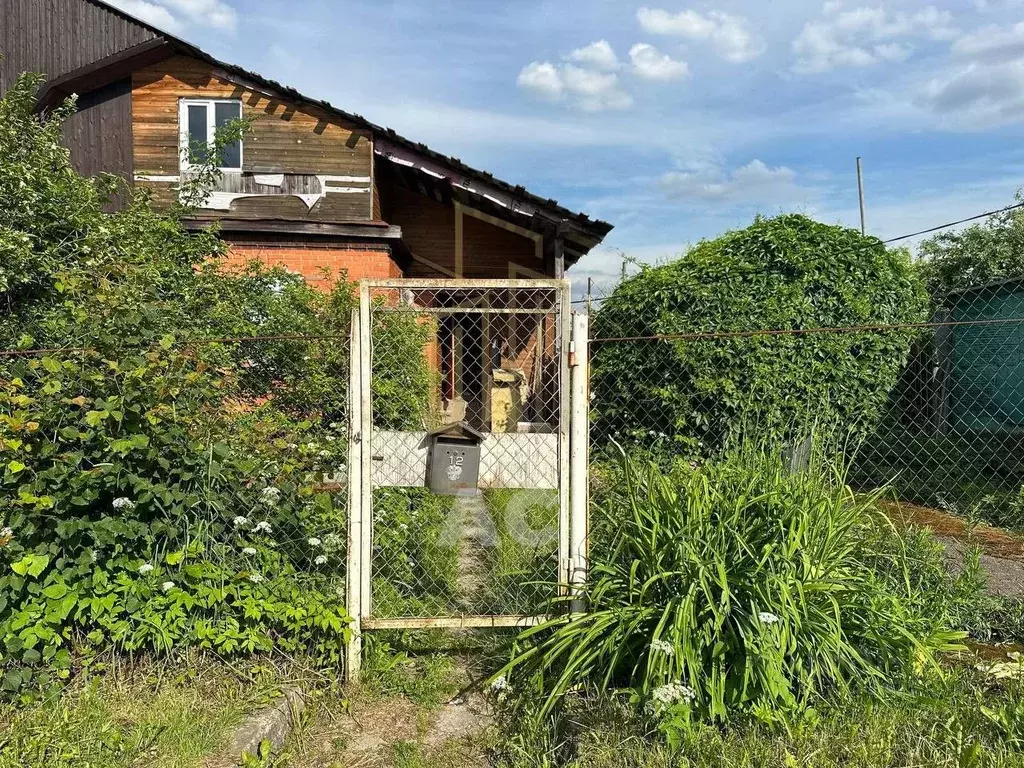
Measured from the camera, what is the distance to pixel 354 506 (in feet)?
11.1

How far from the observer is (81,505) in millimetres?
3141

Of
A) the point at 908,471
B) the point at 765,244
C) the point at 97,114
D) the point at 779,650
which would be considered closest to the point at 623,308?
the point at 765,244

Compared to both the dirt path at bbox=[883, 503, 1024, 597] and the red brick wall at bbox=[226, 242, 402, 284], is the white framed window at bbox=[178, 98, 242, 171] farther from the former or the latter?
the dirt path at bbox=[883, 503, 1024, 597]

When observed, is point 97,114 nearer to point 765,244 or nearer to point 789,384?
point 765,244

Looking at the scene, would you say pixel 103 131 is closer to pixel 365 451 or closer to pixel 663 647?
pixel 365 451

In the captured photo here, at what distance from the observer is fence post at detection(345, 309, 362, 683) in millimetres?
3359

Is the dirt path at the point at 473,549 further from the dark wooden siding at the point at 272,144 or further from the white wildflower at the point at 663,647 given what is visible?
the dark wooden siding at the point at 272,144

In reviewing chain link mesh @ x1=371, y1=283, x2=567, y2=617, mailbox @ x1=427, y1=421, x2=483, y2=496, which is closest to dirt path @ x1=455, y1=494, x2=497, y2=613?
chain link mesh @ x1=371, y1=283, x2=567, y2=617

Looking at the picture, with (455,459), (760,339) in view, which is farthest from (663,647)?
(760,339)

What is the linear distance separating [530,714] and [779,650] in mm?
1058

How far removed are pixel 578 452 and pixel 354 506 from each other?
109 centimetres

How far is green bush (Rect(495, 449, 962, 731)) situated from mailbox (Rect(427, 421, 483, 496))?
727mm

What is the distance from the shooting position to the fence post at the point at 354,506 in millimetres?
3359

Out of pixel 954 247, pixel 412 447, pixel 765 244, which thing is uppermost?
pixel 954 247
